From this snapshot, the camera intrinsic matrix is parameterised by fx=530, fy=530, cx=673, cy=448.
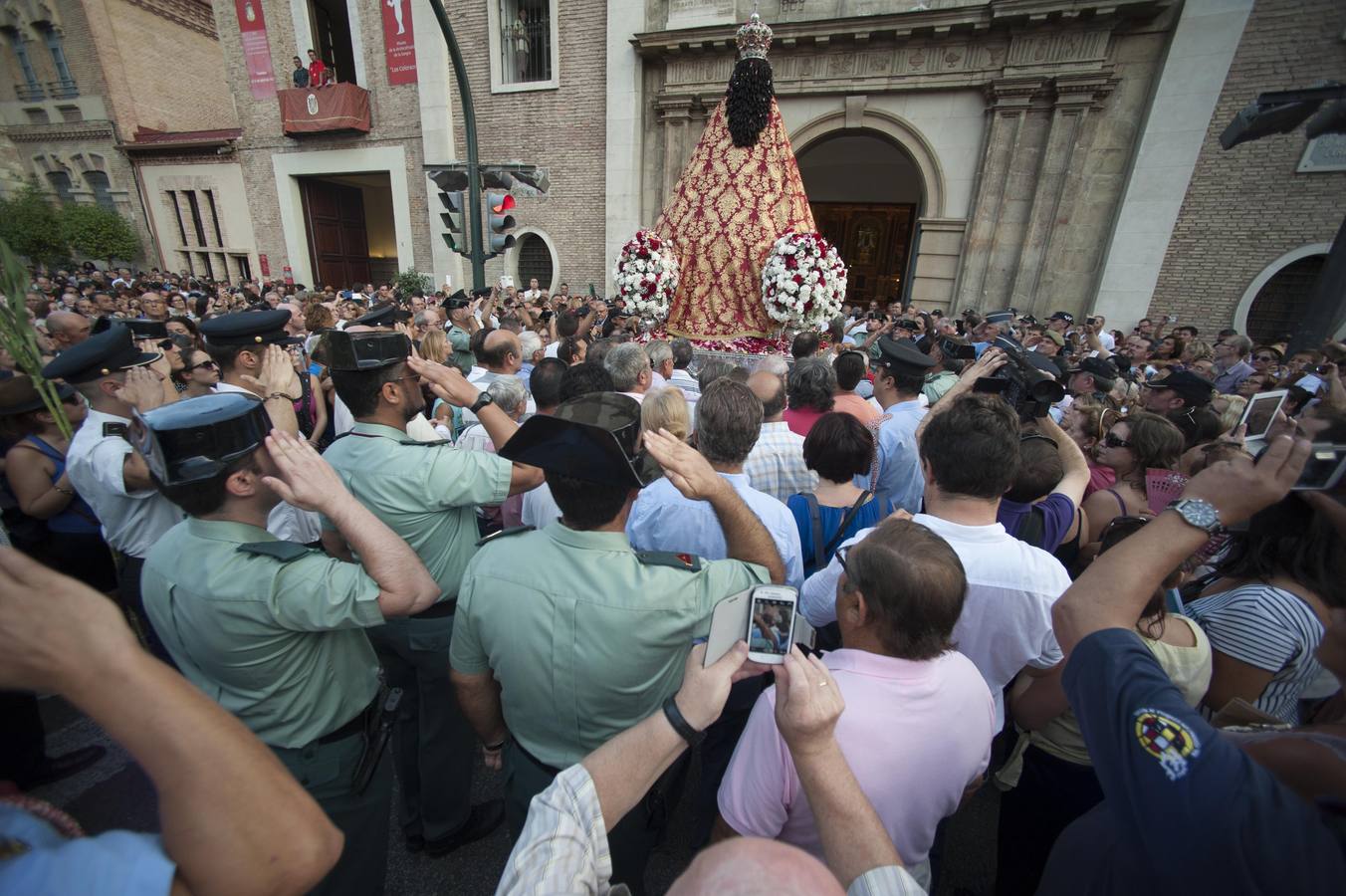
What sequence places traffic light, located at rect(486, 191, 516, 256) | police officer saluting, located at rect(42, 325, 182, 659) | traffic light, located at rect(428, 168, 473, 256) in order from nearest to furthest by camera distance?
police officer saluting, located at rect(42, 325, 182, 659) < traffic light, located at rect(428, 168, 473, 256) < traffic light, located at rect(486, 191, 516, 256)

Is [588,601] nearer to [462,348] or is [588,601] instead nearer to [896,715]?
[896,715]

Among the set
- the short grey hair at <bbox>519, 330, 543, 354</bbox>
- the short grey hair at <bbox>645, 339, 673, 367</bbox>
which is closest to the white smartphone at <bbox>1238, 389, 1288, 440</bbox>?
the short grey hair at <bbox>645, 339, 673, 367</bbox>

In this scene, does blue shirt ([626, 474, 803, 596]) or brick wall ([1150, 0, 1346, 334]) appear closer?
blue shirt ([626, 474, 803, 596])

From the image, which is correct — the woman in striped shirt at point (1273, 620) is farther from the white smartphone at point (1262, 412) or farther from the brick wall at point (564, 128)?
the brick wall at point (564, 128)

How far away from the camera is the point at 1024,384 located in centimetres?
253

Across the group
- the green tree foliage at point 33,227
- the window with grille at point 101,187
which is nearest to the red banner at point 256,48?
the window with grille at point 101,187

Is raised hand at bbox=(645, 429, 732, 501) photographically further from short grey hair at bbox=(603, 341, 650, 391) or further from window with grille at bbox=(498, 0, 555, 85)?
window with grille at bbox=(498, 0, 555, 85)

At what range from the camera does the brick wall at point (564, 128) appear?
12.1 metres

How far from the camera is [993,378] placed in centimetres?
267

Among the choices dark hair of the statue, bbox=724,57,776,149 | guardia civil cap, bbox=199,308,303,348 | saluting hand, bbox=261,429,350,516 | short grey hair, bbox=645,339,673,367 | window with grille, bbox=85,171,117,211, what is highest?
dark hair of the statue, bbox=724,57,776,149

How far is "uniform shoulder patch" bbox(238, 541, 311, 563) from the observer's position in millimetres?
1388

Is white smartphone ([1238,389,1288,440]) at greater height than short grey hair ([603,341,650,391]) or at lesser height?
greater

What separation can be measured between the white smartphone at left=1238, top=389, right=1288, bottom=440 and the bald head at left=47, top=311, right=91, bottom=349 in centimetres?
641

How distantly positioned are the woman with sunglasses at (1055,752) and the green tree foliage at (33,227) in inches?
1110
